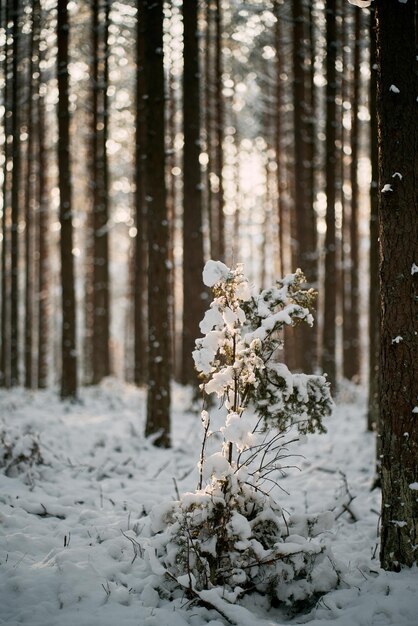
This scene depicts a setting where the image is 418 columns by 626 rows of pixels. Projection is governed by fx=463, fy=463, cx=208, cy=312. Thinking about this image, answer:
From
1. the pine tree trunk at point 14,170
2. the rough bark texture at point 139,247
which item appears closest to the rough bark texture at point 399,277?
the rough bark texture at point 139,247

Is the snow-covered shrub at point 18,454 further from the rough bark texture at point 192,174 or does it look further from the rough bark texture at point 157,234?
the rough bark texture at point 192,174

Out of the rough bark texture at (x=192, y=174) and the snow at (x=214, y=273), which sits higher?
the rough bark texture at (x=192, y=174)

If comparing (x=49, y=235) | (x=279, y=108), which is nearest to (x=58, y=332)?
(x=49, y=235)

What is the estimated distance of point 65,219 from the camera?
11.2 metres

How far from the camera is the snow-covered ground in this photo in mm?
3367

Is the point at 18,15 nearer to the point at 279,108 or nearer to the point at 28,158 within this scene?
the point at 28,158

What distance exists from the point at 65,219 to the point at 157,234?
440 cm

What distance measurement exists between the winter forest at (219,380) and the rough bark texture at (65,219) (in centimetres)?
5

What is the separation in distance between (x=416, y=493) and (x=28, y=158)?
1495cm

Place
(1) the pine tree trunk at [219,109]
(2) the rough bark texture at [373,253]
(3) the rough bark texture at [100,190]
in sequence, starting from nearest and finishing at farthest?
(2) the rough bark texture at [373,253] → (3) the rough bark texture at [100,190] → (1) the pine tree trunk at [219,109]

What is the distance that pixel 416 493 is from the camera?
3.77m

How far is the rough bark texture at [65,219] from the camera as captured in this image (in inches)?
419

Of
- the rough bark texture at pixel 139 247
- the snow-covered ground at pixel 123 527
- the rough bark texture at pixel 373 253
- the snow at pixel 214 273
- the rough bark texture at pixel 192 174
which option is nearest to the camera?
the snow-covered ground at pixel 123 527

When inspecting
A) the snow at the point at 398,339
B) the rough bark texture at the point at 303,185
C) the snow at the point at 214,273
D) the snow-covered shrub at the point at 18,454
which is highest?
the rough bark texture at the point at 303,185
